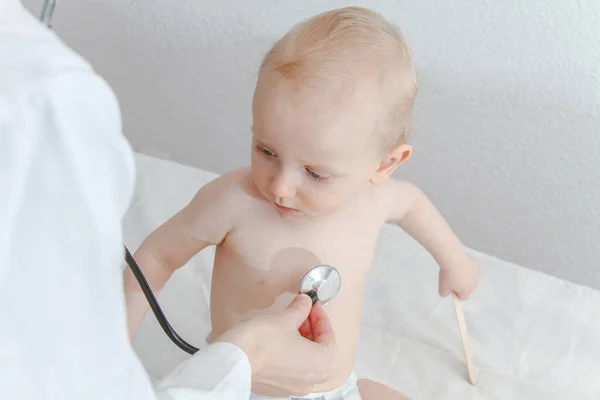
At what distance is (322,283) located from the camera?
0.70 m

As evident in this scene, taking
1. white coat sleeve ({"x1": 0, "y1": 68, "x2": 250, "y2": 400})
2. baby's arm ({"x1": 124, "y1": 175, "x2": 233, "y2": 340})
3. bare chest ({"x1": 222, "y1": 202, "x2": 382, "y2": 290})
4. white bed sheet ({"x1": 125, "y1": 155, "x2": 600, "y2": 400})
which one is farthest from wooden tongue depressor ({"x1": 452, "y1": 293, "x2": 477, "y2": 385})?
white coat sleeve ({"x1": 0, "y1": 68, "x2": 250, "y2": 400})

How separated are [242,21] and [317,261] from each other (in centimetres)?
61

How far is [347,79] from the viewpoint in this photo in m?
0.63

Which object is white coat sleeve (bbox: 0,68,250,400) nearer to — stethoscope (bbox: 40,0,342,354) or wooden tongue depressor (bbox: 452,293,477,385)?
stethoscope (bbox: 40,0,342,354)

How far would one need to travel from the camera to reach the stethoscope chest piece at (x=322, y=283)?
69 centimetres

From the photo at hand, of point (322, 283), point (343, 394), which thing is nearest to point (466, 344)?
point (343, 394)

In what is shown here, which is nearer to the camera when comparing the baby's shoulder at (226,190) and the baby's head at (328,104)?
the baby's head at (328,104)

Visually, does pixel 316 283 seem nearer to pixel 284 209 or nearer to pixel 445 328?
pixel 284 209

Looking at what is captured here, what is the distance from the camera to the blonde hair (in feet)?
2.03

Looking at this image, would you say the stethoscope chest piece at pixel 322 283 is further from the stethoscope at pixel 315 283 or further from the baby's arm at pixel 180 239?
the baby's arm at pixel 180 239

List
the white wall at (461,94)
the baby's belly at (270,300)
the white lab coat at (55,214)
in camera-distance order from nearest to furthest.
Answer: the white lab coat at (55,214) → the baby's belly at (270,300) → the white wall at (461,94)

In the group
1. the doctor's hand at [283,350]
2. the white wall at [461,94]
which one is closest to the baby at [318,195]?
the doctor's hand at [283,350]

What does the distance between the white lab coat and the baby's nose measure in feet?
1.17

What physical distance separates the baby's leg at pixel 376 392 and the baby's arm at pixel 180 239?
0.26 m
